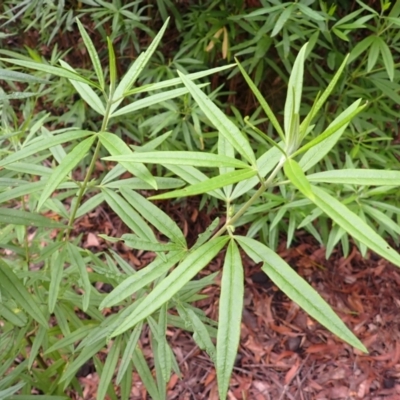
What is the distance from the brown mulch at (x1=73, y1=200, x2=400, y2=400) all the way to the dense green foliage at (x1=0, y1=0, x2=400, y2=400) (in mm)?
317

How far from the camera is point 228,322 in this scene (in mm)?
758

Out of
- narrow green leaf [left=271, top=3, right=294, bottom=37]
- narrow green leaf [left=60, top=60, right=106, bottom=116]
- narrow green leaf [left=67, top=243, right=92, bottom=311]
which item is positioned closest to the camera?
narrow green leaf [left=60, top=60, right=106, bottom=116]

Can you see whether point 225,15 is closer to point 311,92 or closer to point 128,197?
point 311,92

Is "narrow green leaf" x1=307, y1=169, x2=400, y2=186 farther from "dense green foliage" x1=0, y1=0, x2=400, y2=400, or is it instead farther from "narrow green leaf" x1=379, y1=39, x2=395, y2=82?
"narrow green leaf" x1=379, y1=39, x2=395, y2=82

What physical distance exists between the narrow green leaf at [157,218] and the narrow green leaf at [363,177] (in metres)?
0.32

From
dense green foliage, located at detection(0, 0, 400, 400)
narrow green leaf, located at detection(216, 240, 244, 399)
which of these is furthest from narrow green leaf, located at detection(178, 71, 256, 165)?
narrow green leaf, located at detection(216, 240, 244, 399)

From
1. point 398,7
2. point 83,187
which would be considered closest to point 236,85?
point 398,7

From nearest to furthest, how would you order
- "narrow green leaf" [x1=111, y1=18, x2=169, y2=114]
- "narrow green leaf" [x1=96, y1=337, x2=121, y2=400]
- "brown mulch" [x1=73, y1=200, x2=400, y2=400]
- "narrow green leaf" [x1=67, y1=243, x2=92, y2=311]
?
"narrow green leaf" [x1=111, y1=18, x2=169, y2=114] < "narrow green leaf" [x1=67, y1=243, x2=92, y2=311] < "narrow green leaf" [x1=96, y1=337, x2=121, y2=400] < "brown mulch" [x1=73, y1=200, x2=400, y2=400]

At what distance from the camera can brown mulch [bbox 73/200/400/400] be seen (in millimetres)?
2176

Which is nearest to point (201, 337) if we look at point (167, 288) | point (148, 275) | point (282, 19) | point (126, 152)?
point (148, 275)

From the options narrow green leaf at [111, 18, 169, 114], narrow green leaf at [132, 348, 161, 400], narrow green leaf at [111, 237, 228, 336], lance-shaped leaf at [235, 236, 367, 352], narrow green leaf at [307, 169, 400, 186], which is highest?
narrow green leaf at [111, 18, 169, 114]

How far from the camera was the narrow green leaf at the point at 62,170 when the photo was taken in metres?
0.90

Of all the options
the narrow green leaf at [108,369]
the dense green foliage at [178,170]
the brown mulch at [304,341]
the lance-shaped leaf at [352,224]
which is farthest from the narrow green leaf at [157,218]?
the brown mulch at [304,341]

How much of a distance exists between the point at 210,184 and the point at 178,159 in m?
0.09
